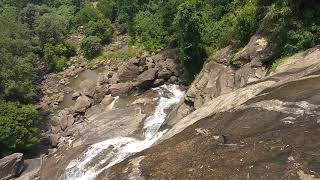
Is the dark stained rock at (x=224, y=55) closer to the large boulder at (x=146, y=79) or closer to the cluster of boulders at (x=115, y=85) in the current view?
the cluster of boulders at (x=115, y=85)

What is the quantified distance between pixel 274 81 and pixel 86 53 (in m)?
43.1

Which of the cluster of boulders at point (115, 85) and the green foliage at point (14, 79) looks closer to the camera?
the cluster of boulders at point (115, 85)

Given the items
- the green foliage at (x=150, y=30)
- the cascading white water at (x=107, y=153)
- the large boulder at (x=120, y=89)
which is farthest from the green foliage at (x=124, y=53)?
the cascading white water at (x=107, y=153)

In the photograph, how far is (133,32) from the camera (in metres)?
62.2

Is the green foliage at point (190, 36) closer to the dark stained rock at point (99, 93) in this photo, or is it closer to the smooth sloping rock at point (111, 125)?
the smooth sloping rock at point (111, 125)

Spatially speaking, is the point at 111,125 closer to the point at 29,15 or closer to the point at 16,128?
the point at 16,128

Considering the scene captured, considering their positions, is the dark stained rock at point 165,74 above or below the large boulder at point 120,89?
below

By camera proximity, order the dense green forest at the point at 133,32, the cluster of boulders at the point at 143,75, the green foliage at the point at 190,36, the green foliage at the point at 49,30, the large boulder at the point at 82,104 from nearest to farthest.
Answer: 1. the dense green forest at the point at 133,32
2. the green foliage at the point at 190,36
3. the large boulder at the point at 82,104
4. the cluster of boulders at the point at 143,75
5. the green foliage at the point at 49,30

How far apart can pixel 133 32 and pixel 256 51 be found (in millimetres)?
36087

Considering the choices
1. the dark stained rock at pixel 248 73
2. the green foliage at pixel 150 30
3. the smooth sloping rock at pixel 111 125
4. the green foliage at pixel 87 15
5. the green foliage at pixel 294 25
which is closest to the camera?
the green foliage at pixel 294 25

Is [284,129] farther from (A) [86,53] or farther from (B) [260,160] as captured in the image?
(A) [86,53]

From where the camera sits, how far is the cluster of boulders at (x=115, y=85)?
39750 mm

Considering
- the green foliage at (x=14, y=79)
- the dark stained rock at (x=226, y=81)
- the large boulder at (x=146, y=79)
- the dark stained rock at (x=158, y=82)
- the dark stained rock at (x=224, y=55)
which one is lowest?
the dark stained rock at (x=158, y=82)

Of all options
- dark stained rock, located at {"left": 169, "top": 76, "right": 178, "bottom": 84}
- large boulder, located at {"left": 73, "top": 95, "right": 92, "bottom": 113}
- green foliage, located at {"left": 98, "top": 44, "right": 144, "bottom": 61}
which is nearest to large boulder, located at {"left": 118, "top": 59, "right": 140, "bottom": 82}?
dark stained rock, located at {"left": 169, "top": 76, "right": 178, "bottom": 84}
